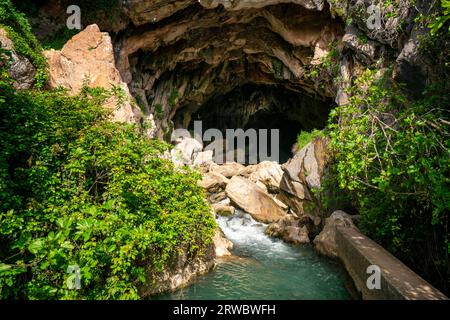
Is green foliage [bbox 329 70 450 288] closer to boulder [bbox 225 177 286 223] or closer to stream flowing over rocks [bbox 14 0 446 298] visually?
stream flowing over rocks [bbox 14 0 446 298]

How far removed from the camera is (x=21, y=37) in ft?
25.2

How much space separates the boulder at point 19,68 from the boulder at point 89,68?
2.34ft

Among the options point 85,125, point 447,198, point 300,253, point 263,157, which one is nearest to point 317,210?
point 300,253

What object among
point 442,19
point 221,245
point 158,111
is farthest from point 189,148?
point 442,19

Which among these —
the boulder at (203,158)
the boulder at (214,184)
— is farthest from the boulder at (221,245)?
the boulder at (203,158)

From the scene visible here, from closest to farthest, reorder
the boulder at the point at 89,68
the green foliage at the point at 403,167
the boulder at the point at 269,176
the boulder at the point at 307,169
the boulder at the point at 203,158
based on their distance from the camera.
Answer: the green foliage at the point at 403,167 < the boulder at the point at 89,68 < the boulder at the point at 307,169 < the boulder at the point at 269,176 < the boulder at the point at 203,158

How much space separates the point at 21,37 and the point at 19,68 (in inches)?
48.4

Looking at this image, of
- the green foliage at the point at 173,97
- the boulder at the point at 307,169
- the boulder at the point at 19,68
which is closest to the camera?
the boulder at the point at 19,68

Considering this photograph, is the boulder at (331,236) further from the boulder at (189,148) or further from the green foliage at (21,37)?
the boulder at (189,148)

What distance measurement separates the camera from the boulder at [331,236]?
8.13 metres

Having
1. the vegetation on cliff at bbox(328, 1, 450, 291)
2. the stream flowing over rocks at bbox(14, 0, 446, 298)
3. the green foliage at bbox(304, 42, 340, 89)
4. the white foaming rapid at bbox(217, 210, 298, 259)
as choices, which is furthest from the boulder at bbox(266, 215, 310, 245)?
the green foliage at bbox(304, 42, 340, 89)

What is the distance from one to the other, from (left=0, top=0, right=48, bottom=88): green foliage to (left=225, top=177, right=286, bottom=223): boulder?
30.2 ft

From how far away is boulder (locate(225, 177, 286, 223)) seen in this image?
12648 mm
